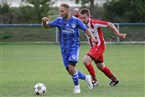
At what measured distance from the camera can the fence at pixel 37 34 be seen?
92.3 feet

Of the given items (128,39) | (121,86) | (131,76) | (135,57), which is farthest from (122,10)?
(121,86)

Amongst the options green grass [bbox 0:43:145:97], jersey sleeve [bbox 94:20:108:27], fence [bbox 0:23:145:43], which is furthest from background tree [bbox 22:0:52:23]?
jersey sleeve [bbox 94:20:108:27]

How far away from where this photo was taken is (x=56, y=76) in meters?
13.0

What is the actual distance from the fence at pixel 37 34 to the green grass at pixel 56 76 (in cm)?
797

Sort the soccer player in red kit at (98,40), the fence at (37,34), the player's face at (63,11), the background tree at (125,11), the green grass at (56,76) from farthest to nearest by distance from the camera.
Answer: the background tree at (125,11)
the fence at (37,34)
the soccer player in red kit at (98,40)
the green grass at (56,76)
the player's face at (63,11)

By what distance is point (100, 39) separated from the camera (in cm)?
1120

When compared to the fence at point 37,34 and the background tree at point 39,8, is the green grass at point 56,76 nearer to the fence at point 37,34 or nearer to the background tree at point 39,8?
the fence at point 37,34

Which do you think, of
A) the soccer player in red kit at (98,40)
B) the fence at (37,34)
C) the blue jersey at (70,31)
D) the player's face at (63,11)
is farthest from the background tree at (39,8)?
the player's face at (63,11)

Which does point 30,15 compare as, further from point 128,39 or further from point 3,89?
point 3,89

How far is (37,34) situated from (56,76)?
15477 mm

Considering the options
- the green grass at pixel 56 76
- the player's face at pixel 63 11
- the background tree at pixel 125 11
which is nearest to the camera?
the player's face at pixel 63 11

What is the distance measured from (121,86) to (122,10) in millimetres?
20059

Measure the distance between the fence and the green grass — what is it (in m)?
7.97

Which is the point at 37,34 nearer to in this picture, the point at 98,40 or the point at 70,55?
the point at 98,40
